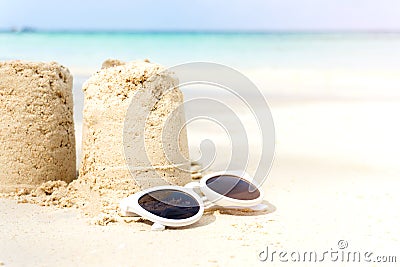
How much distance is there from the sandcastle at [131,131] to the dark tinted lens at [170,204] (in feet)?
1.03

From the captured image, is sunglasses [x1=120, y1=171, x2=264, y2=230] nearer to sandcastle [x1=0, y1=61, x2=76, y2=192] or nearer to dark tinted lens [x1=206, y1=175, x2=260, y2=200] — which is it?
dark tinted lens [x1=206, y1=175, x2=260, y2=200]

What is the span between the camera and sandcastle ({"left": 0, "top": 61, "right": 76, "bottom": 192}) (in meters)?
3.65

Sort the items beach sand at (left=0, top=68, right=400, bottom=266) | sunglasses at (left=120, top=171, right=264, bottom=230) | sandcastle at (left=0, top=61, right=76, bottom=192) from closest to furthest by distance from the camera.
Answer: beach sand at (left=0, top=68, right=400, bottom=266) → sunglasses at (left=120, top=171, right=264, bottom=230) → sandcastle at (left=0, top=61, right=76, bottom=192)

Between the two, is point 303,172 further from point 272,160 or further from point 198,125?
point 198,125

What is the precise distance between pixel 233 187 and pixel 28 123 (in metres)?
1.51

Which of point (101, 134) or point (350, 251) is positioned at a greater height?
point (101, 134)

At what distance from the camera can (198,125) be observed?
684 centimetres

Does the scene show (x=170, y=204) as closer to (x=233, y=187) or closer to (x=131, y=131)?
(x=233, y=187)

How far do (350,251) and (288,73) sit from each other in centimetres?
1384

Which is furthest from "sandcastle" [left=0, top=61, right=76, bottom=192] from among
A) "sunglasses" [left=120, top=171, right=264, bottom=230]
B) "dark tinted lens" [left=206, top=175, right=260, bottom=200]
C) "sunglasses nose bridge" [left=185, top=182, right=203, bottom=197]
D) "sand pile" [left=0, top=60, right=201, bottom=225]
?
"dark tinted lens" [left=206, top=175, right=260, bottom=200]

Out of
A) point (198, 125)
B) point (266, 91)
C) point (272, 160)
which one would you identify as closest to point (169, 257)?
point (272, 160)

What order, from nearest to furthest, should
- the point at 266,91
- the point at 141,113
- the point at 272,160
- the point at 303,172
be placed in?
the point at 141,113 < the point at 303,172 < the point at 272,160 < the point at 266,91

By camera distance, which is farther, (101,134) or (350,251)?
(101,134)

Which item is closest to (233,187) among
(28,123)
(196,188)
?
(196,188)
